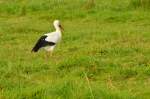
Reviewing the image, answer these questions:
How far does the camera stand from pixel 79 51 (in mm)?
12070

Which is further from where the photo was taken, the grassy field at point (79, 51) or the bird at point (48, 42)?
the bird at point (48, 42)

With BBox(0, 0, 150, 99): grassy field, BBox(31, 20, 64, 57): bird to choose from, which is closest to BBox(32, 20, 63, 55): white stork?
BBox(31, 20, 64, 57): bird

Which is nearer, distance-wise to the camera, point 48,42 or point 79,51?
point 48,42

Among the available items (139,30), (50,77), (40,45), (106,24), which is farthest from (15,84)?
(106,24)

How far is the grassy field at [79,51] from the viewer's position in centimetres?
769

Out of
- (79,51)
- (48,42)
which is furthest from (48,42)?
(79,51)

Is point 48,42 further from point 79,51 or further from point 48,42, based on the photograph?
point 79,51

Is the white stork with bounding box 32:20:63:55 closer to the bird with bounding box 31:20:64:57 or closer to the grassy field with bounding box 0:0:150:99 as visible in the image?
the bird with bounding box 31:20:64:57

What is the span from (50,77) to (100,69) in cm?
95

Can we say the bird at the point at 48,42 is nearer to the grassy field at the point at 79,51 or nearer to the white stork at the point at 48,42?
the white stork at the point at 48,42

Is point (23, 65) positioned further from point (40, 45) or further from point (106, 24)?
point (106, 24)

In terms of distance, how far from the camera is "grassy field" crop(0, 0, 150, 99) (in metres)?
7.69

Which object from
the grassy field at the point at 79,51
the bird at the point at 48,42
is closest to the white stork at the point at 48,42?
the bird at the point at 48,42

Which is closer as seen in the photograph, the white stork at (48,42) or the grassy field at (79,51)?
the grassy field at (79,51)
